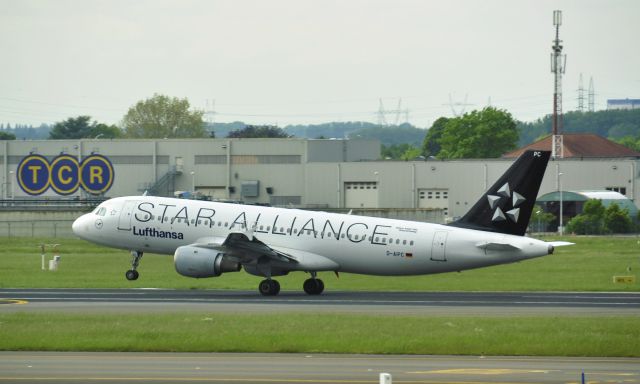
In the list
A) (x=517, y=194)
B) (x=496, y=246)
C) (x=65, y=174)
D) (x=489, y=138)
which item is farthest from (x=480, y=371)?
(x=489, y=138)

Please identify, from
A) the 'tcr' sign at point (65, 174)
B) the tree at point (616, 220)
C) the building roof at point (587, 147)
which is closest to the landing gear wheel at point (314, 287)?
the tree at point (616, 220)

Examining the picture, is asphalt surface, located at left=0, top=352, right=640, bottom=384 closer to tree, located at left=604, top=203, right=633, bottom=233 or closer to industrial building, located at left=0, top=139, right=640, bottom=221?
tree, located at left=604, top=203, right=633, bottom=233

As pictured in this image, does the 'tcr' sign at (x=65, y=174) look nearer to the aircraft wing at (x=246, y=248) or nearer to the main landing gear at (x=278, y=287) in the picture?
the aircraft wing at (x=246, y=248)

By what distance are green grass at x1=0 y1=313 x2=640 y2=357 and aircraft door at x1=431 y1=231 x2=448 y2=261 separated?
32.6 feet

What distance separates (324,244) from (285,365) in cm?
2144

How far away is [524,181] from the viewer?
156ft

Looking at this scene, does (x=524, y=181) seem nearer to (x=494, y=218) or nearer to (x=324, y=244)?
(x=494, y=218)

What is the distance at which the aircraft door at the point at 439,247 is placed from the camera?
159 feet

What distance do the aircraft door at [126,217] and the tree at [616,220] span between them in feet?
208

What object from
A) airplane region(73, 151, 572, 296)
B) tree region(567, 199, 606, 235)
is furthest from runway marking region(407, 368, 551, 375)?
tree region(567, 199, 606, 235)

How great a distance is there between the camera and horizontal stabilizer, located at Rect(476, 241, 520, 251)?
46812 millimetres

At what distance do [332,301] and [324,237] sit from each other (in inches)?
186

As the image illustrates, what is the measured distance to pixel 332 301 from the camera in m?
46.2

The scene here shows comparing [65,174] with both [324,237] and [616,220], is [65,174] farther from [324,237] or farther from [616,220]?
[324,237]
